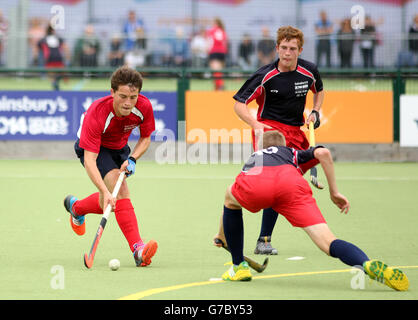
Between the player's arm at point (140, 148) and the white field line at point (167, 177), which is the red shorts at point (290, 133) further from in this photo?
the white field line at point (167, 177)

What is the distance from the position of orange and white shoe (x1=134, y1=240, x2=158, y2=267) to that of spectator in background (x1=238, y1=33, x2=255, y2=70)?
37.4 ft

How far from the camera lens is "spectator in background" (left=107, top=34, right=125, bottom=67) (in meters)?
18.7

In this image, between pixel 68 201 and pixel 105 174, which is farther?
pixel 68 201

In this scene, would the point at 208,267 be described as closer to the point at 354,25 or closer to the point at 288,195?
the point at 288,195

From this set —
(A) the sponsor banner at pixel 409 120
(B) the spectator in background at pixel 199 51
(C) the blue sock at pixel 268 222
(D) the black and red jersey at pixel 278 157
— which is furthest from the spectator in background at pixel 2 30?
(D) the black and red jersey at pixel 278 157

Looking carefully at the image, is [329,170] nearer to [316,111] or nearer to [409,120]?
[316,111]

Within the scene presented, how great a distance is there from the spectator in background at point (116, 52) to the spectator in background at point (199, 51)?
1.64 metres

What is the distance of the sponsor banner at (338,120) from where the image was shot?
1591cm

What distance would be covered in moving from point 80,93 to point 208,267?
9512 mm

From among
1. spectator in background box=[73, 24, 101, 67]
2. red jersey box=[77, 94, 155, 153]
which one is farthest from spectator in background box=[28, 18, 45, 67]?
red jersey box=[77, 94, 155, 153]

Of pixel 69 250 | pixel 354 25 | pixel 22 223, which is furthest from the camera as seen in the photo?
pixel 354 25

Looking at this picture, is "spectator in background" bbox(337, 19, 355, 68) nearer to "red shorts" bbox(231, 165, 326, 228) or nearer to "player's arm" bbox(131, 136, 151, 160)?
"player's arm" bbox(131, 136, 151, 160)

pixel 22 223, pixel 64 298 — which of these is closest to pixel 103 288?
pixel 64 298

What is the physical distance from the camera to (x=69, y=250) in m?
8.04
